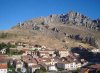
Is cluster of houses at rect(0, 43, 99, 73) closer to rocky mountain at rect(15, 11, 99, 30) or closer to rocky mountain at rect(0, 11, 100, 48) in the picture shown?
rocky mountain at rect(0, 11, 100, 48)

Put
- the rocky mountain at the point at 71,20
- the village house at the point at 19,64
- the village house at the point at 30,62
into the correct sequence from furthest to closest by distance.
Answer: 1. the rocky mountain at the point at 71,20
2. the village house at the point at 30,62
3. the village house at the point at 19,64

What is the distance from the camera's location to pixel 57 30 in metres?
117

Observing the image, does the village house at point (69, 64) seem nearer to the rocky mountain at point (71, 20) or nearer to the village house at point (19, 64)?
the village house at point (19, 64)

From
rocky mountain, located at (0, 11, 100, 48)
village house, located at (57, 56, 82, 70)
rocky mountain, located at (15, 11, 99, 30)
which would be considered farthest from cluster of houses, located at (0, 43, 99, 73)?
rocky mountain, located at (15, 11, 99, 30)

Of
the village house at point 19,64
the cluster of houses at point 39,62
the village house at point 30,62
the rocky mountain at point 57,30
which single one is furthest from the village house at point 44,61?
the rocky mountain at point 57,30

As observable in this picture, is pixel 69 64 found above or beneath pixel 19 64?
beneath

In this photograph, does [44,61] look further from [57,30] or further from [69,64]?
[57,30]

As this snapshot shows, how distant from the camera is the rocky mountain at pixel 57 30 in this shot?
93700 millimetres

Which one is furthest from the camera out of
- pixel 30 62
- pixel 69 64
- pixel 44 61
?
pixel 44 61

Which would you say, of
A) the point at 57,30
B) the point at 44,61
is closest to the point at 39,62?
the point at 44,61

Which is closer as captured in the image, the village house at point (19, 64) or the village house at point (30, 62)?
the village house at point (19, 64)

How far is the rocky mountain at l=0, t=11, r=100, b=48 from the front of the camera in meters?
93.7

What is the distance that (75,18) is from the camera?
144m

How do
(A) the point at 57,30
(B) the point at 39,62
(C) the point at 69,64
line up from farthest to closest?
1. (A) the point at 57,30
2. (C) the point at 69,64
3. (B) the point at 39,62
